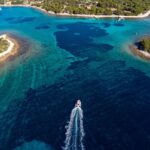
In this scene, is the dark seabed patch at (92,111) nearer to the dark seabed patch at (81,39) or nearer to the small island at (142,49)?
the small island at (142,49)

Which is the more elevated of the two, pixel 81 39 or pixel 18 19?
pixel 81 39

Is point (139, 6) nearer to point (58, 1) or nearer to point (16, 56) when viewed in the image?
point (58, 1)

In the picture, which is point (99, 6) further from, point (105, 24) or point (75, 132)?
point (75, 132)

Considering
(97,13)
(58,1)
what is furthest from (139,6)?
(58,1)

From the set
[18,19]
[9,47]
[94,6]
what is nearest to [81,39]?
[9,47]

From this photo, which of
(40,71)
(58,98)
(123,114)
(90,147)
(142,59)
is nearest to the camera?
(90,147)

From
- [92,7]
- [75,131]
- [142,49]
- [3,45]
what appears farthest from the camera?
[92,7]

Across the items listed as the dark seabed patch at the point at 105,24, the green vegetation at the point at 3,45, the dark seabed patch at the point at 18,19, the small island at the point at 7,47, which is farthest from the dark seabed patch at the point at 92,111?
the dark seabed patch at the point at 18,19
